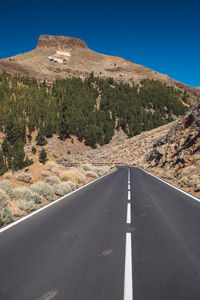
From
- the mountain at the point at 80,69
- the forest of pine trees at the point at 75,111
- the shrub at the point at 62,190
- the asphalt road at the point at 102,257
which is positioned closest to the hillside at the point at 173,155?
the asphalt road at the point at 102,257

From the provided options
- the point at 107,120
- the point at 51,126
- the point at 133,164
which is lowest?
the point at 133,164

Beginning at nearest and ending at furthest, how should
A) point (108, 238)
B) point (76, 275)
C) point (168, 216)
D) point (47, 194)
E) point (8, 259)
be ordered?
point (76, 275)
point (8, 259)
point (108, 238)
point (168, 216)
point (47, 194)

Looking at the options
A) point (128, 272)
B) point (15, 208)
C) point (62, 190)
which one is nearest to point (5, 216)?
point (15, 208)

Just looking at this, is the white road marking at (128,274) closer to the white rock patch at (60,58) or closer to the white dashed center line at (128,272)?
the white dashed center line at (128,272)

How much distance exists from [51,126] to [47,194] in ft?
209

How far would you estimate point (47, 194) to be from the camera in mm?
10516

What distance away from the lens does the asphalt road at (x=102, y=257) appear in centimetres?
290

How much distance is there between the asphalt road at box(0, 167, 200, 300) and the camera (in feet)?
9.53

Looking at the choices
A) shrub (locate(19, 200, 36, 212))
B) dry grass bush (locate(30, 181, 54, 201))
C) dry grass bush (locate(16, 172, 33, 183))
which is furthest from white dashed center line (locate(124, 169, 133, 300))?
dry grass bush (locate(16, 172, 33, 183))

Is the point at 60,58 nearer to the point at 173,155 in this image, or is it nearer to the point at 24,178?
the point at 173,155

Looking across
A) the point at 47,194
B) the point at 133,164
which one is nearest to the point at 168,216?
the point at 47,194

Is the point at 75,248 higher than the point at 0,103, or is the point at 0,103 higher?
the point at 0,103

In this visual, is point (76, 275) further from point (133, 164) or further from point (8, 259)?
point (133, 164)

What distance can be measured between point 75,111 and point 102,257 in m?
81.6
